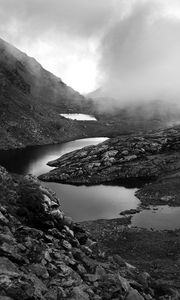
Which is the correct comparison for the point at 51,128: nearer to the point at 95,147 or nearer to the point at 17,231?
the point at 95,147

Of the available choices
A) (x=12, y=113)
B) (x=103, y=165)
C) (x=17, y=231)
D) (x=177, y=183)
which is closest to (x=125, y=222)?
(x=177, y=183)

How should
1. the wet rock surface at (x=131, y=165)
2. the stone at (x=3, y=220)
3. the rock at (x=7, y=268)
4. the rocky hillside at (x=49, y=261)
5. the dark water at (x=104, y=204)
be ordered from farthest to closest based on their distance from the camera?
the wet rock surface at (x=131, y=165)
the dark water at (x=104, y=204)
the stone at (x=3, y=220)
the rocky hillside at (x=49, y=261)
the rock at (x=7, y=268)

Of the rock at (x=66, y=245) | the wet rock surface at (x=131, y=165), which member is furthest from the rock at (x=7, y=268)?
the wet rock surface at (x=131, y=165)

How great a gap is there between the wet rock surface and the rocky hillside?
41.9 metres

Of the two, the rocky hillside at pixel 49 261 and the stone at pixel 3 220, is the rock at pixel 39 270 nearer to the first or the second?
the rocky hillside at pixel 49 261

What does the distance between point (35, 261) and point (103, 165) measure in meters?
78.1

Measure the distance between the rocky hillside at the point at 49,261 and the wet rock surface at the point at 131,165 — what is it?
1650 inches

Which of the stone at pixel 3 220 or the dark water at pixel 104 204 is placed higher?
the stone at pixel 3 220

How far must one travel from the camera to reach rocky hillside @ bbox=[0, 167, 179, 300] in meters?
21.6

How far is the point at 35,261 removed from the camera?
24406mm

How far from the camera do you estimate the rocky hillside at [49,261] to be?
21578 millimetres

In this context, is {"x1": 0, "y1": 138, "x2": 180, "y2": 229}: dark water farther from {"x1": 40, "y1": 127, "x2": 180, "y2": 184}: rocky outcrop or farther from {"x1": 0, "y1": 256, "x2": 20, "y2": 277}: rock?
{"x1": 0, "y1": 256, "x2": 20, "y2": 277}: rock

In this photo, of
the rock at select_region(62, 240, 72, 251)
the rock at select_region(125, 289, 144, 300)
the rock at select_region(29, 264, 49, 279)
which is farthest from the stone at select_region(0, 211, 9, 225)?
the rock at select_region(125, 289, 144, 300)

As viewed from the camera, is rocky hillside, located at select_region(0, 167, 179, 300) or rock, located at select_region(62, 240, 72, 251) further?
rock, located at select_region(62, 240, 72, 251)
